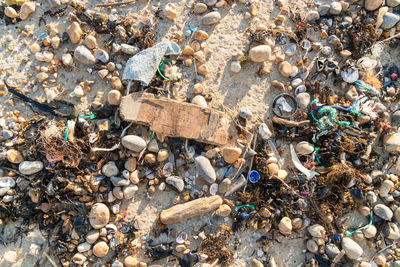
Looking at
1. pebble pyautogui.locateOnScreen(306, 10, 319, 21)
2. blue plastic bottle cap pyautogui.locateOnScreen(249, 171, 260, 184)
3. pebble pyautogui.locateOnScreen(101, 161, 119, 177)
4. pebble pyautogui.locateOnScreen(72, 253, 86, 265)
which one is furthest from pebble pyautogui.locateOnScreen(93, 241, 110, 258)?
pebble pyautogui.locateOnScreen(306, 10, 319, 21)

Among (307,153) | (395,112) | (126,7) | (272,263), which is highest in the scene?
(126,7)

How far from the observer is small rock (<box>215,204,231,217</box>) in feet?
15.0

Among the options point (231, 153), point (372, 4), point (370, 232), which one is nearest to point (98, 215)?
point (231, 153)

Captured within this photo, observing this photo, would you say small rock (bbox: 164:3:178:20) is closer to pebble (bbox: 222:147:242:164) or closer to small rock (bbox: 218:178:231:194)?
pebble (bbox: 222:147:242:164)

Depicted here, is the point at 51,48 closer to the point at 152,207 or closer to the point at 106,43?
the point at 106,43

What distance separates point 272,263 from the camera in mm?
4621

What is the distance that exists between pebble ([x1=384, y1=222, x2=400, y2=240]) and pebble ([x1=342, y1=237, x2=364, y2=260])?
545 mm

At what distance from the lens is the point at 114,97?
4504 millimetres

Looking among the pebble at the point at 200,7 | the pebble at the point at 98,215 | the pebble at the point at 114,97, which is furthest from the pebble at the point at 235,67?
the pebble at the point at 98,215

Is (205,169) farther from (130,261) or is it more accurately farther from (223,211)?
(130,261)

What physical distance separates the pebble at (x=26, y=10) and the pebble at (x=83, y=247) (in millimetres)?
3583

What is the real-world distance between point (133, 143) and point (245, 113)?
1741mm

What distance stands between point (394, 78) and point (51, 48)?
554 cm

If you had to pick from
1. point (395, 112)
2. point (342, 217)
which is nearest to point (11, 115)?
point (342, 217)
